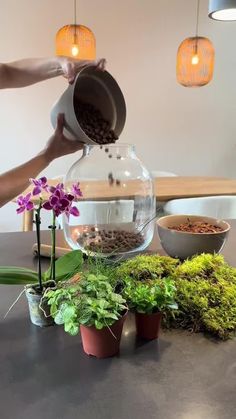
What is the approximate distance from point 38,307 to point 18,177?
25.2 inches

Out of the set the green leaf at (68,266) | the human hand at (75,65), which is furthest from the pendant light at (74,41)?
the green leaf at (68,266)

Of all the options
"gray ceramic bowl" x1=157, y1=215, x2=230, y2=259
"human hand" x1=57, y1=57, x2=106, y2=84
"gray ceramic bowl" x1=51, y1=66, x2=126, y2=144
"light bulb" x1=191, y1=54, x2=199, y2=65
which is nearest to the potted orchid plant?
"gray ceramic bowl" x1=157, y1=215, x2=230, y2=259

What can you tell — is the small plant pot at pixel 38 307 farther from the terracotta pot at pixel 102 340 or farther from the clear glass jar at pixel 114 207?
the clear glass jar at pixel 114 207

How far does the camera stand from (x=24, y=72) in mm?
1479

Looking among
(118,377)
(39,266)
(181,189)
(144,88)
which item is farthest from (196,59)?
(118,377)

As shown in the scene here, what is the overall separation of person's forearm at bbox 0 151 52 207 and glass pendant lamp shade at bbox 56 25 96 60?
1.59 metres

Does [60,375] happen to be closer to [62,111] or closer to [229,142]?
[62,111]

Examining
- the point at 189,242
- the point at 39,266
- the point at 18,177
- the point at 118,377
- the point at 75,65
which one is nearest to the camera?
the point at 118,377

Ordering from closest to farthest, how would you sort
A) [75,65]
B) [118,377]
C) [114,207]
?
[118,377]
[75,65]
[114,207]

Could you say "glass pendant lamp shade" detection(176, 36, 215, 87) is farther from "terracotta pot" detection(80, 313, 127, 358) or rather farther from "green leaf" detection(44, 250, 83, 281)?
"terracotta pot" detection(80, 313, 127, 358)

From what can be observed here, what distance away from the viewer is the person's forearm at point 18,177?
124cm

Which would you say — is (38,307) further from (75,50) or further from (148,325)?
(75,50)

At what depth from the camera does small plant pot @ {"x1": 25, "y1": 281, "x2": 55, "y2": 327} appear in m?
0.70

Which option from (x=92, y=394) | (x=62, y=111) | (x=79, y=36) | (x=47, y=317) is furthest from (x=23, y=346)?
(x=79, y=36)
